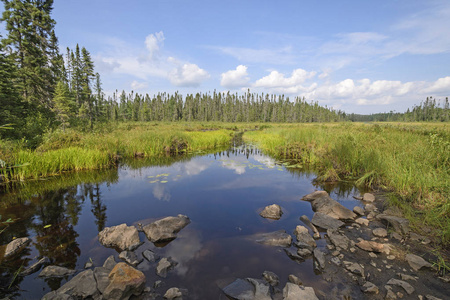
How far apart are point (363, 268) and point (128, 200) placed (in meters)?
7.29

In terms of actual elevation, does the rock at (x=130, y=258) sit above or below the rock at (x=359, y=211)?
below

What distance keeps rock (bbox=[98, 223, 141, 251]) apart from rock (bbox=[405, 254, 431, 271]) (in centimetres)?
576

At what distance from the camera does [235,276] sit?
3.87 m

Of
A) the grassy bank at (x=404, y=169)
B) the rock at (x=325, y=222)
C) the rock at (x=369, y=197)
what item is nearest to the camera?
the grassy bank at (x=404, y=169)

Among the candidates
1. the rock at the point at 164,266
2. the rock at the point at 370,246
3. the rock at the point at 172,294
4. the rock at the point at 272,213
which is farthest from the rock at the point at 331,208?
the rock at the point at 172,294

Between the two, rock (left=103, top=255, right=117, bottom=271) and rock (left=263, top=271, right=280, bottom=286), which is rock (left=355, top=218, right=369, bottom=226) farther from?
rock (left=103, top=255, right=117, bottom=271)

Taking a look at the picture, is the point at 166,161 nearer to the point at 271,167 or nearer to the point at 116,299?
the point at 271,167

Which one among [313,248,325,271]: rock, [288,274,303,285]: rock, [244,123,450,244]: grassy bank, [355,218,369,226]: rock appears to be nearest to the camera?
[288,274,303,285]: rock

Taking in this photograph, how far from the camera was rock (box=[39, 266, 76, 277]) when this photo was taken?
3792 mm

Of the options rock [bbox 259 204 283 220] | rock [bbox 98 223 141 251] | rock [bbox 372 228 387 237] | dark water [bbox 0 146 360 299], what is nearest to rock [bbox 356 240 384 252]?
rock [bbox 372 228 387 237]

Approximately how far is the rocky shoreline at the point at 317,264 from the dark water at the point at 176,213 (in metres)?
0.18

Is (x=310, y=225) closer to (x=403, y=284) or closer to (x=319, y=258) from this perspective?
(x=319, y=258)

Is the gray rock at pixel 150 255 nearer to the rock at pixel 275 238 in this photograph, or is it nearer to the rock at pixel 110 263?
the rock at pixel 110 263

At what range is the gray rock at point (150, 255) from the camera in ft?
14.0
